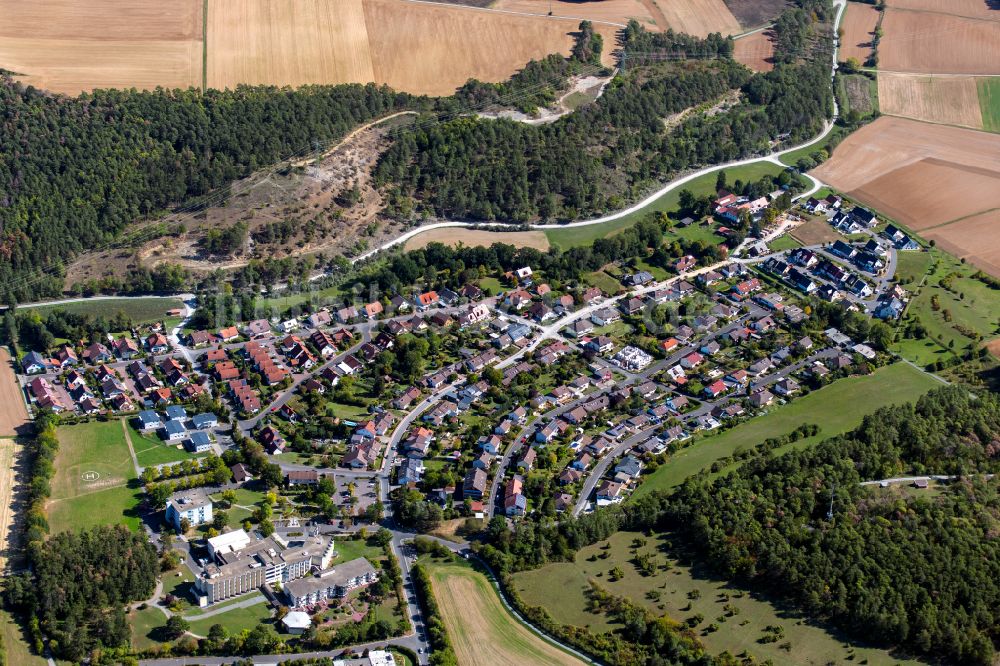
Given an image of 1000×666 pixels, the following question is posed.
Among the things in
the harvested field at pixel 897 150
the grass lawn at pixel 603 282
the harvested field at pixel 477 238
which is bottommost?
the grass lawn at pixel 603 282

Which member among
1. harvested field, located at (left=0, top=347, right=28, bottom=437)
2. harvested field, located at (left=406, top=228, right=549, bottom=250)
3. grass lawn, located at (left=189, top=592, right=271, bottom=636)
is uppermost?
harvested field, located at (left=406, top=228, right=549, bottom=250)

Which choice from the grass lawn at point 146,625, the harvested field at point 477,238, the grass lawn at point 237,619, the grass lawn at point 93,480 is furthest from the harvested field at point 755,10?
the grass lawn at point 146,625

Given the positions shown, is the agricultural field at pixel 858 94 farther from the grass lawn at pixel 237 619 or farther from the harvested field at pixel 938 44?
the grass lawn at pixel 237 619

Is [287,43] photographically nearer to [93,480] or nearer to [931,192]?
[93,480]

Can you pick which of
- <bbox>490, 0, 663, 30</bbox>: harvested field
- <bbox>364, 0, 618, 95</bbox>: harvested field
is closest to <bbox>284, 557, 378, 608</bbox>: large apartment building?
<bbox>364, 0, 618, 95</bbox>: harvested field

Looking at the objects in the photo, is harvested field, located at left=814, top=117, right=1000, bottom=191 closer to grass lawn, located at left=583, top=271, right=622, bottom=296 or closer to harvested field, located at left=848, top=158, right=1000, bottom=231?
harvested field, located at left=848, top=158, right=1000, bottom=231

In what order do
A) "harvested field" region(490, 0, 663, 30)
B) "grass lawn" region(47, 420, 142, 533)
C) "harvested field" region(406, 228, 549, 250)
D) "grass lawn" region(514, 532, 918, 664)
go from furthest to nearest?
"harvested field" region(490, 0, 663, 30) < "harvested field" region(406, 228, 549, 250) < "grass lawn" region(47, 420, 142, 533) < "grass lawn" region(514, 532, 918, 664)
